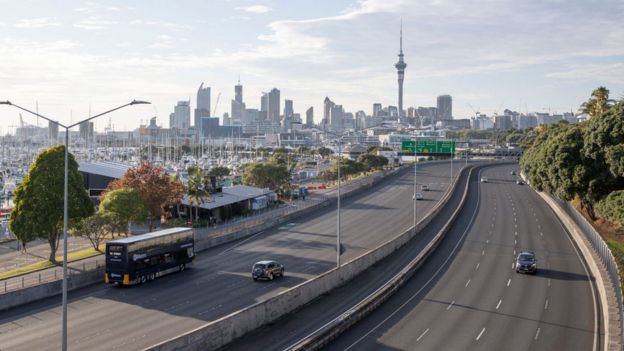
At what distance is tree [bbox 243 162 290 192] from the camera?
3974 inches

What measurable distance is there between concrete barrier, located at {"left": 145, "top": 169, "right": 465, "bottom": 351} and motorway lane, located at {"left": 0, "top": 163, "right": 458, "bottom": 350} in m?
3.38

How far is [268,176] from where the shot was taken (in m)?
101

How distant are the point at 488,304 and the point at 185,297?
1832cm

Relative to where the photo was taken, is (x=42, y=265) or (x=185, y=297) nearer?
(x=185, y=297)

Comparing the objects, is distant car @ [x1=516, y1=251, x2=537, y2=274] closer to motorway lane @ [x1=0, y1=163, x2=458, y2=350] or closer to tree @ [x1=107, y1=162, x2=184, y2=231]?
motorway lane @ [x1=0, y1=163, x2=458, y2=350]

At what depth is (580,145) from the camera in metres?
66.1

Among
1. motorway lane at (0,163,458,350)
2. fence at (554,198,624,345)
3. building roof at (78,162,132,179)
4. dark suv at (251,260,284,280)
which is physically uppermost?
building roof at (78,162,132,179)

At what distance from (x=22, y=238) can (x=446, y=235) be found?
3872 cm

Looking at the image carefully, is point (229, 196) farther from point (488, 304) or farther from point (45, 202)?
point (488, 304)

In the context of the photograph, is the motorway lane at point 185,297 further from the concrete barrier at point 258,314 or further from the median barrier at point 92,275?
the concrete barrier at point 258,314

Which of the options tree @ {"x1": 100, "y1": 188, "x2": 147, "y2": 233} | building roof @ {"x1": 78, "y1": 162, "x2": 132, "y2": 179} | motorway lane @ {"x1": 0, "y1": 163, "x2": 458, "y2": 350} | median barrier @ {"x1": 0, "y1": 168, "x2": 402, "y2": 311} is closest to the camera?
motorway lane @ {"x1": 0, "y1": 163, "x2": 458, "y2": 350}

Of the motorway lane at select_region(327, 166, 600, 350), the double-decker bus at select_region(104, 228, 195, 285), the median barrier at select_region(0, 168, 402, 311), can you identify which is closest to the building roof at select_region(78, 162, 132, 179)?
the median barrier at select_region(0, 168, 402, 311)

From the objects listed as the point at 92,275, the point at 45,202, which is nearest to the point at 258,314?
the point at 92,275

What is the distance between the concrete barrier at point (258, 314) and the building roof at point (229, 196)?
3350cm
